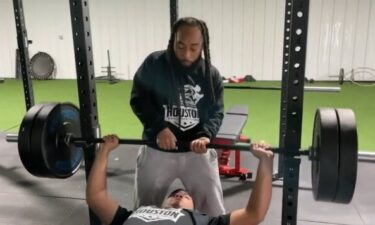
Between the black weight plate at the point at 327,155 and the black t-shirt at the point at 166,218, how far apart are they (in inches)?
16.5

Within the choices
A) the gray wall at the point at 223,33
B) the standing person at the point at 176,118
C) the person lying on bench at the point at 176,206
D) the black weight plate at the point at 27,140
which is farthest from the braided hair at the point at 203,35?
the gray wall at the point at 223,33

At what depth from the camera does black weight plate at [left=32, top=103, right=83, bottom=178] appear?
1401 mm

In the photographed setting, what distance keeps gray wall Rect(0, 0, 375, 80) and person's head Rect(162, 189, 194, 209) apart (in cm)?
611

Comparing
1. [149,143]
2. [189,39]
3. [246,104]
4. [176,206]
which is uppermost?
[189,39]

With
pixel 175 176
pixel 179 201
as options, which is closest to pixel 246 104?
pixel 175 176

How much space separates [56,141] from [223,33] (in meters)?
6.32

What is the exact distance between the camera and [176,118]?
1635 millimetres

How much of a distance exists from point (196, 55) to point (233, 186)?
1.46m

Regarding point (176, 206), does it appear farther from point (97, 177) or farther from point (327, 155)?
point (327, 155)

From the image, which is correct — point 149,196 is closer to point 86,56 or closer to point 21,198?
point 86,56

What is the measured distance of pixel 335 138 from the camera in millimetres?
1174

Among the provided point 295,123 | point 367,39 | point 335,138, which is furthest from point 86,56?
point 367,39

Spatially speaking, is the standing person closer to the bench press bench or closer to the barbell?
the barbell

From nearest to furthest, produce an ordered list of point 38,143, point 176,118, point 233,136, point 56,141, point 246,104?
point 38,143
point 56,141
point 176,118
point 233,136
point 246,104
